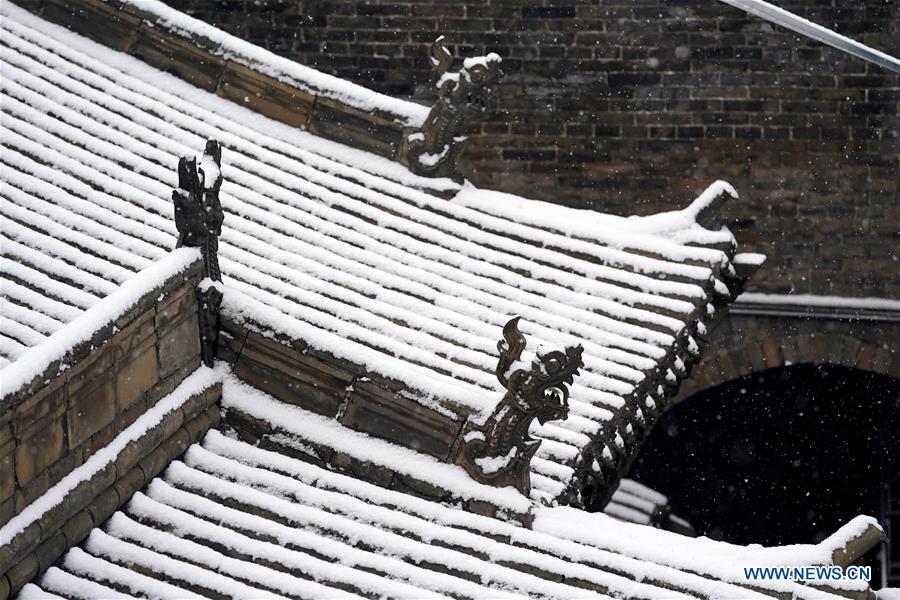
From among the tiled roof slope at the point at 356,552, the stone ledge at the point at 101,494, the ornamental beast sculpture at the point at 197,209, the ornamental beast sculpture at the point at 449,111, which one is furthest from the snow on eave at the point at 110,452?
the ornamental beast sculpture at the point at 449,111

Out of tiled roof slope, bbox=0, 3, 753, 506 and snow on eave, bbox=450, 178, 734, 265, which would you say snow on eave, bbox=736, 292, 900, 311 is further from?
snow on eave, bbox=450, 178, 734, 265

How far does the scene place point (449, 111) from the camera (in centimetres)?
992

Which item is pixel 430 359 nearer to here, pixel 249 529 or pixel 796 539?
pixel 249 529

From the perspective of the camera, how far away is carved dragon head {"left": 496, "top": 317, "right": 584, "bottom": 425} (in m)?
6.95

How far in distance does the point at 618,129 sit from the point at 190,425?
Answer: 25.3ft

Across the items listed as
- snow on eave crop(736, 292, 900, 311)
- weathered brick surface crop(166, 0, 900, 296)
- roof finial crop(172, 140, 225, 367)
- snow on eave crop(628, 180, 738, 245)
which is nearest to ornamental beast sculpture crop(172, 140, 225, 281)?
roof finial crop(172, 140, 225, 367)

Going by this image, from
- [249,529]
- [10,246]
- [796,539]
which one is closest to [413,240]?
[10,246]

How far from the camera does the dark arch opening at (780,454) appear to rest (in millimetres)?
15234

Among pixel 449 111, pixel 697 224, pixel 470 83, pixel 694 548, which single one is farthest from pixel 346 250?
pixel 694 548

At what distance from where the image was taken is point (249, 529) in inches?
268

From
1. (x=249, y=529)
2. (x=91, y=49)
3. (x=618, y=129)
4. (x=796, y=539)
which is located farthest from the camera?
(x=796, y=539)

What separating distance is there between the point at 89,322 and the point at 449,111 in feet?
13.0

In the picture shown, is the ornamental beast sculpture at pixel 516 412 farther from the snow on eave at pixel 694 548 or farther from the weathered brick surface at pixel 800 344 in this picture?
the weathered brick surface at pixel 800 344

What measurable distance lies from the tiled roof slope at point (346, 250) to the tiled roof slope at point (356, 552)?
2.12 feet
